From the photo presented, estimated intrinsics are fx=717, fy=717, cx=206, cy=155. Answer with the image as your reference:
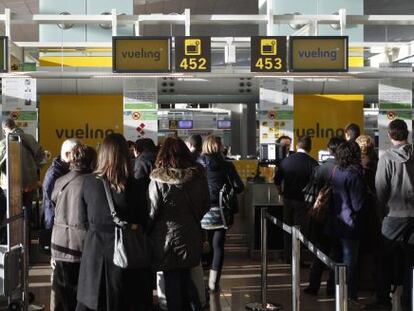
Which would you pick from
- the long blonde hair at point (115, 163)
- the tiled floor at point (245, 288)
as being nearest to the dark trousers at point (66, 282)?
the long blonde hair at point (115, 163)

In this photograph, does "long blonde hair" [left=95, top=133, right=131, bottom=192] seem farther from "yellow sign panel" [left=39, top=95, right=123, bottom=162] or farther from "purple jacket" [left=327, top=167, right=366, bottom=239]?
"yellow sign panel" [left=39, top=95, right=123, bottom=162]

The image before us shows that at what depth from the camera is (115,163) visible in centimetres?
480

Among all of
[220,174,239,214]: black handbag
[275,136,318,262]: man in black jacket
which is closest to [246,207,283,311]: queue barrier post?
[220,174,239,214]: black handbag

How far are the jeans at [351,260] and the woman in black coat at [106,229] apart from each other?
8.10ft

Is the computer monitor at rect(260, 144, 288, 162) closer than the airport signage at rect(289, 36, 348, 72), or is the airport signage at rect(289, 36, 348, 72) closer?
the computer monitor at rect(260, 144, 288, 162)

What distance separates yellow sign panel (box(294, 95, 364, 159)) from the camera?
1375 centimetres

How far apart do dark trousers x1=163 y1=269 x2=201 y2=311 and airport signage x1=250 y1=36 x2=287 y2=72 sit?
591 centimetres

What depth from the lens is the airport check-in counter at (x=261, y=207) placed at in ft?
31.8

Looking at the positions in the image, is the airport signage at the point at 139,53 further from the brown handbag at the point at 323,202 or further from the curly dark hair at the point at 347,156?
the curly dark hair at the point at 347,156

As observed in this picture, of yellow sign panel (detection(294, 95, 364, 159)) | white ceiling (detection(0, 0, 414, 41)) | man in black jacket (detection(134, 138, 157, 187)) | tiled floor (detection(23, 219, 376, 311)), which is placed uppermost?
white ceiling (detection(0, 0, 414, 41))

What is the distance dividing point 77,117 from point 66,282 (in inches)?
336

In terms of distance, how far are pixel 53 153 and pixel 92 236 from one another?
29.0 ft

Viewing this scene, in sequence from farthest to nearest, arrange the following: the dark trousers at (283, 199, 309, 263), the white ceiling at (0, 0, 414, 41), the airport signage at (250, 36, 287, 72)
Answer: the white ceiling at (0, 0, 414, 41) → the airport signage at (250, 36, 287, 72) → the dark trousers at (283, 199, 309, 263)

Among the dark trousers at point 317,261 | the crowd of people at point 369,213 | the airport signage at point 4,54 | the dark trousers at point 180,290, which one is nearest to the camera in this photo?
the dark trousers at point 180,290
